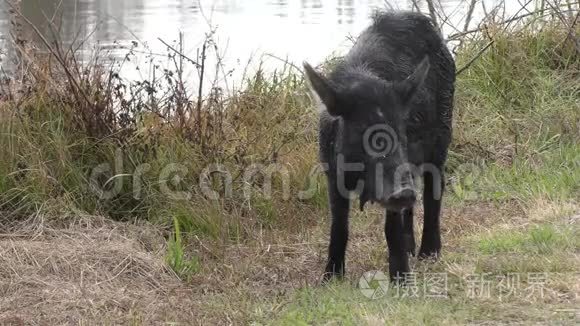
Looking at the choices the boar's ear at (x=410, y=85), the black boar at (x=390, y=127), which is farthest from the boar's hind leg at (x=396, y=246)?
the boar's ear at (x=410, y=85)

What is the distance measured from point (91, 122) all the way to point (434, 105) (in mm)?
2936

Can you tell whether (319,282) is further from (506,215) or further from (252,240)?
(506,215)

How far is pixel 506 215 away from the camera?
22.2 feet

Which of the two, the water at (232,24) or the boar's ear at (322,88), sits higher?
the water at (232,24)

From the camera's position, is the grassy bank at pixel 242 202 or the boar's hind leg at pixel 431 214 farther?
the boar's hind leg at pixel 431 214

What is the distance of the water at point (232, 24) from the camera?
11.6m

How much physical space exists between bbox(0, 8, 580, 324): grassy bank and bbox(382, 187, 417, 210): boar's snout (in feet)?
1.73

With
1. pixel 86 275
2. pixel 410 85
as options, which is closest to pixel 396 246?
pixel 410 85

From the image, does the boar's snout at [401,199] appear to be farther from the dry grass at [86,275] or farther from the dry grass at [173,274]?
the dry grass at [86,275]

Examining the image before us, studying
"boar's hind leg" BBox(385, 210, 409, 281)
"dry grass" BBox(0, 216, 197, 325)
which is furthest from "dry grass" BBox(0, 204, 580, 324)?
"boar's hind leg" BBox(385, 210, 409, 281)

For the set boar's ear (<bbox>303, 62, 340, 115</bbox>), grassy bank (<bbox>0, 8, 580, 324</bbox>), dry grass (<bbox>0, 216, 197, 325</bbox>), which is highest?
boar's ear (<bbox>303, 62, 340, 115</bbox>)

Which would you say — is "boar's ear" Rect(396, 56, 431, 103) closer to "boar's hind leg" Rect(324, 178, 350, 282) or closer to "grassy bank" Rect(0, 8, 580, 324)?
"boar's hind leg" Rect(324, 178, 350, 282)

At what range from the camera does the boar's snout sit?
462cm

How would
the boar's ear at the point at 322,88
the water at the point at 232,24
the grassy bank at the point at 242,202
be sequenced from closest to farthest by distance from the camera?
the boar's ear at the point at 322,88 < the grassy bank at the point at 242,202 < the water at the point at 232,24
